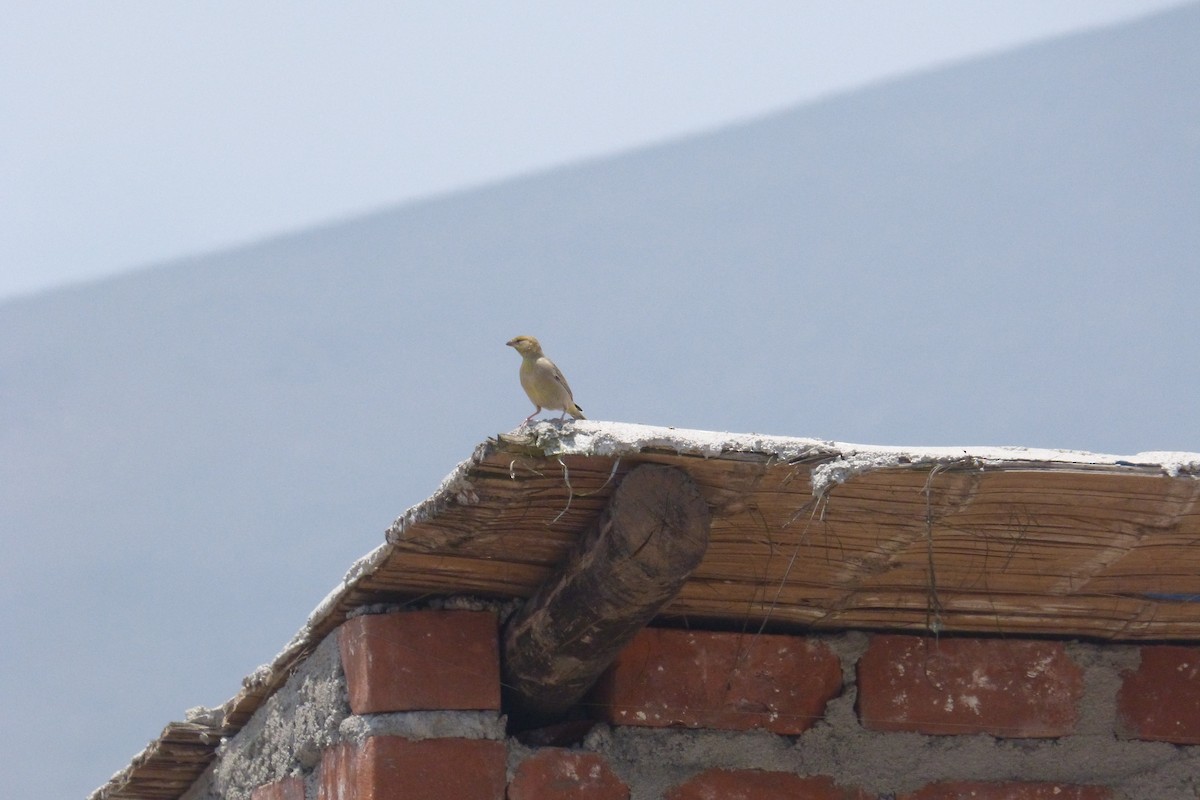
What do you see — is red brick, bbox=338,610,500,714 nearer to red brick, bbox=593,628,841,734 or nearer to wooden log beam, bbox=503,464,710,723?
wooden log beam, bbox=503,464,710,723

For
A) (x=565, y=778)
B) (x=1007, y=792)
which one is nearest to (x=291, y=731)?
(x=565, y=778)

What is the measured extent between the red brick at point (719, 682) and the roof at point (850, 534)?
4 centimetres

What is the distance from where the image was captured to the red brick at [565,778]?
7.97 ft

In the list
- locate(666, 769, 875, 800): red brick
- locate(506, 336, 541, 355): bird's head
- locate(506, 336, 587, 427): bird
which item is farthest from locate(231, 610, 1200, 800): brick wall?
locate(506, 336, 541, 355): bird's head

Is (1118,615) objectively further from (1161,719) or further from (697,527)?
(697,527)

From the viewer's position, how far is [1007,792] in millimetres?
2572

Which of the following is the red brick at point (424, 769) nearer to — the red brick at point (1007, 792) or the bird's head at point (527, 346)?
the red brick at point (1007, 792)

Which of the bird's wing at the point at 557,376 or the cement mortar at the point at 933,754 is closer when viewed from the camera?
the cement mortar at the point at 933,754

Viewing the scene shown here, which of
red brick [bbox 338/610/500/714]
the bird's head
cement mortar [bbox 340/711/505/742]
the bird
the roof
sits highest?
the bird's head

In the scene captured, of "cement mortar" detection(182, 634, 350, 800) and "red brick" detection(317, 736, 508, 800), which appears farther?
"cement mortar" detection(182, 634, 350, 800)

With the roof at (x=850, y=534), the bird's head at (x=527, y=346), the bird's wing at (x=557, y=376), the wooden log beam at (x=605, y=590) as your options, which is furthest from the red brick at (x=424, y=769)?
the bird's head at (x=527, y=346)

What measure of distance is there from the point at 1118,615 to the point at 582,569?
1.03 m

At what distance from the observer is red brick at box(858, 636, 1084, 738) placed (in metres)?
2.61

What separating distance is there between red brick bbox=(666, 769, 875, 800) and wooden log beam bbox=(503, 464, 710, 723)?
262mm
